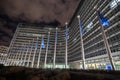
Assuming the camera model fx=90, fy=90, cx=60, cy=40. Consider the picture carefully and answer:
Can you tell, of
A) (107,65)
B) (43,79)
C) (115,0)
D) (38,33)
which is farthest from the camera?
(38,33)

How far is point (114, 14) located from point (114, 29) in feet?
18.1

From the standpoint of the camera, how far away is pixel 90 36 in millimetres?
48844

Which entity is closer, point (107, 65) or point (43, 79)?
point (43, 79)

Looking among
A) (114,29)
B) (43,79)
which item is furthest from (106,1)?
(43,79)

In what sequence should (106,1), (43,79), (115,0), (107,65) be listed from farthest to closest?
(106,1), (107,65), (115,0), (43,79)

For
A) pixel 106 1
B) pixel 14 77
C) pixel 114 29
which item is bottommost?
pixel 14 77

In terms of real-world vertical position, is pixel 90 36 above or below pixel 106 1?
below

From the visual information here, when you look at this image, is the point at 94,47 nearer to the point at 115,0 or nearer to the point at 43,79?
the point at 115,0

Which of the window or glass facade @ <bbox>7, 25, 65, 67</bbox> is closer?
the window

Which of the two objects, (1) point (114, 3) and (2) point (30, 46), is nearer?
(1) point (114, 3)

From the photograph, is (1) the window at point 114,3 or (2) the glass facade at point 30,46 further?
(2) the glass facade at point 30,46

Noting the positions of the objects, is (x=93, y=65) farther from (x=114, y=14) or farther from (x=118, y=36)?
(x=114, y=14)

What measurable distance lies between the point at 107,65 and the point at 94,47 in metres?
11.6

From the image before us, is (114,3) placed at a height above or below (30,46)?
above
